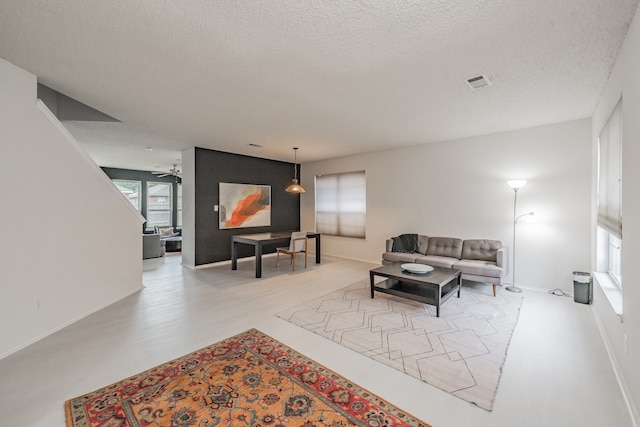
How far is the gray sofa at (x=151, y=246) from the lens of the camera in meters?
6.76

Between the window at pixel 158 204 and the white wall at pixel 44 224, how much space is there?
23.6 feet

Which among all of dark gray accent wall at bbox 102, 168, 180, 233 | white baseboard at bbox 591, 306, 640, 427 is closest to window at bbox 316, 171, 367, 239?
white baseboard at bbox 591, 306, 640, 427

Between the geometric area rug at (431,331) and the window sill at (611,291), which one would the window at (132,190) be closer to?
the geometric area rug at (431,331)

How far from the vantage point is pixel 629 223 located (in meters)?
1.96

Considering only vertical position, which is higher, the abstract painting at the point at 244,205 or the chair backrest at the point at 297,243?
the abstract painting at the point at 244,205

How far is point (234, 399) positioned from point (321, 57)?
2.82 m

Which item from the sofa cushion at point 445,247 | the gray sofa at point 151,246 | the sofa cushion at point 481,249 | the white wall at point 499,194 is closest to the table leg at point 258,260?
the white wall at point 499,194

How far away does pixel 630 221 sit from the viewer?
6.36 feet

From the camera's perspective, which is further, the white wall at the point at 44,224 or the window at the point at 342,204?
the window at the point at 342,204

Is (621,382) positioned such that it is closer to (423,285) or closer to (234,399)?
(423,285)

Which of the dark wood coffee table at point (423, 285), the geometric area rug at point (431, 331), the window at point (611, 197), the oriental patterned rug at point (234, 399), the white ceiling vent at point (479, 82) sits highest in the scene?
the white ceiling vent at point (479, 82)

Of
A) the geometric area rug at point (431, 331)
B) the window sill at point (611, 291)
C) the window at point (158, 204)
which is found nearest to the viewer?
the geometric area rug at point (431, 331)

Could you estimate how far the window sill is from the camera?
7.84ft

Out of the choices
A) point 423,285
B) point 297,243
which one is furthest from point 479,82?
point 297,243
